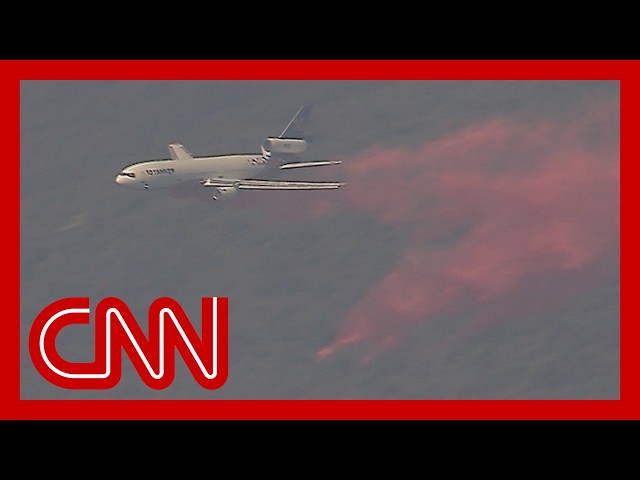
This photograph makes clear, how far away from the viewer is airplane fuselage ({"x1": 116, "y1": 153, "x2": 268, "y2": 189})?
4651 inches

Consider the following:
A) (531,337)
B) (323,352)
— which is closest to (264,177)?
(323,352)

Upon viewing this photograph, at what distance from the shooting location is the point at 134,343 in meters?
109

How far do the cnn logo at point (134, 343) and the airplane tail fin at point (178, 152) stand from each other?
1129 cm

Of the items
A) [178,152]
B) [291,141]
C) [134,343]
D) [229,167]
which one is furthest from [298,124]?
[134,343]

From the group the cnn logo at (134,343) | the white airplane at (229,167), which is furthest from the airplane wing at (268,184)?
the cnn logo at (134,343)

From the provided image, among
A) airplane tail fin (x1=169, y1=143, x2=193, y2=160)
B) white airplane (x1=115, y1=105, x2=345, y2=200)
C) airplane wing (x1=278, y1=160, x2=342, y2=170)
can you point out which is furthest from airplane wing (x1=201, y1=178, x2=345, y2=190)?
airplane tail fin (x1=169, y1=143, x2=193, y2=160)

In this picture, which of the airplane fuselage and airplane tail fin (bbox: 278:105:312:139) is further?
the airplane fuselage

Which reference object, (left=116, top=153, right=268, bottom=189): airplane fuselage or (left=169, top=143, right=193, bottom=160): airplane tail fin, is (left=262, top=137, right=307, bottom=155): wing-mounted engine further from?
(left=169, top=143, right=193, bottom=160): airplane tail fin

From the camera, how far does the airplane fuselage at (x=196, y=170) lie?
118125 millimetres

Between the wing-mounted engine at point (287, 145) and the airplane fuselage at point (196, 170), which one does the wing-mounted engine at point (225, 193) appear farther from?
the wing-mounted engine at point (287, 145)

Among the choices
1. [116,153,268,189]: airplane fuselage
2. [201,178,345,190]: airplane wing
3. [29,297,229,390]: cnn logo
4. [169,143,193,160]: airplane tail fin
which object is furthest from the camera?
[169,143,193,160]: airplane tail fin

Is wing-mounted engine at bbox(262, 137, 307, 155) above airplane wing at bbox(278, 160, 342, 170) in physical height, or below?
above

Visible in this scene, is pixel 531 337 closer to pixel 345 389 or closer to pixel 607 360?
pixel 607 360

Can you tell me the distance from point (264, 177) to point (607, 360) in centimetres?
2411
